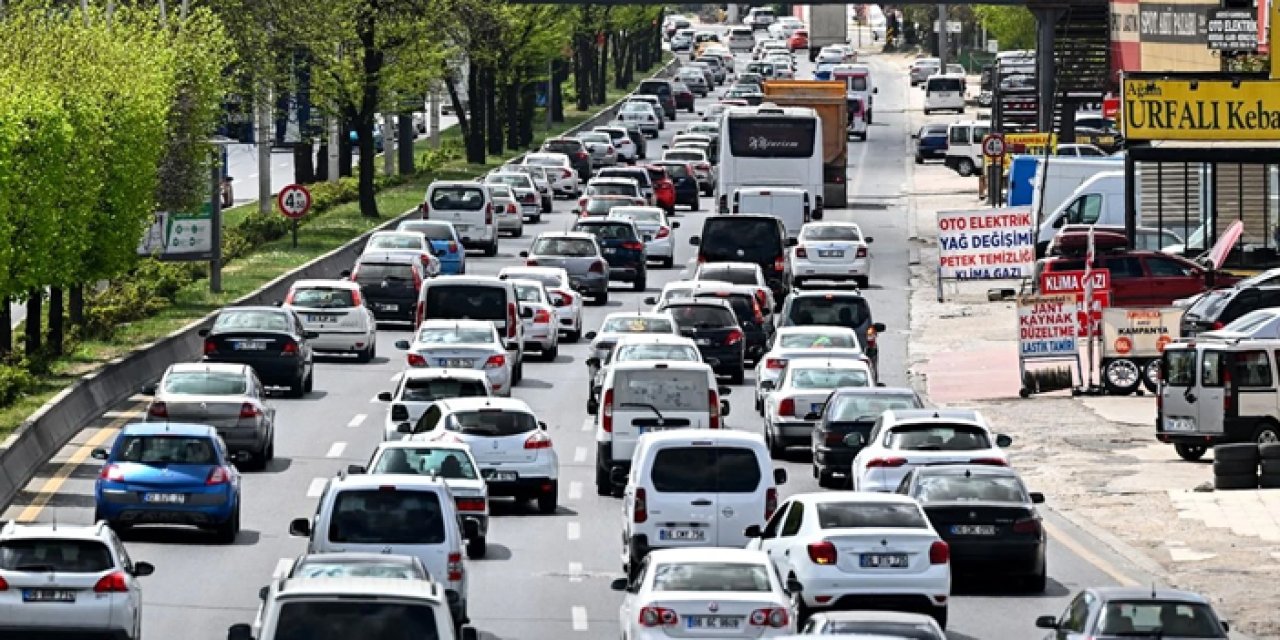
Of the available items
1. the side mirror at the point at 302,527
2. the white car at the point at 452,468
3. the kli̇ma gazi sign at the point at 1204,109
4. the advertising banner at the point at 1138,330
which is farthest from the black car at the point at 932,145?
the side mirror at the point at 302,527

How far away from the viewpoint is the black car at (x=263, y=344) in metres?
44.1

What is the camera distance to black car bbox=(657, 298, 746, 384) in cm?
4694

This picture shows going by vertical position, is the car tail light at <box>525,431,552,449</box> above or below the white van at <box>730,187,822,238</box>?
below

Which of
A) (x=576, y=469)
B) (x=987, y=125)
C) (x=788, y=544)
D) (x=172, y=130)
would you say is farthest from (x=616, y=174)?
(x=788, y=544)

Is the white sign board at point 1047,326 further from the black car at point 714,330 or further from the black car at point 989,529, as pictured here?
the black car at point 989,529

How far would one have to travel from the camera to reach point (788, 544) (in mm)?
25531

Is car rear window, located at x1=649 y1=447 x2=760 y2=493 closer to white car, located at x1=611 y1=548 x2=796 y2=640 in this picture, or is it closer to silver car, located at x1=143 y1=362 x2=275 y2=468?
white car, located at x1=611 y1=548 x2=796 y2=640

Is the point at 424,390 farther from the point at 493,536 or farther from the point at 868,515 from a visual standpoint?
the point at 868,515

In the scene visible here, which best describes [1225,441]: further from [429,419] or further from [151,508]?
[151,508]

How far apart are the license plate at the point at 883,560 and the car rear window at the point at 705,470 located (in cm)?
378

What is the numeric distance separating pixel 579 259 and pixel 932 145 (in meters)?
51.4

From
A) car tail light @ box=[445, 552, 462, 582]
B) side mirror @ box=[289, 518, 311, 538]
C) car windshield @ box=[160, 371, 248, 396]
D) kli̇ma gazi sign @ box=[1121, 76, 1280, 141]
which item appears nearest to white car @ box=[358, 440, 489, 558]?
side mirror @ box=[289, 518, 311, 538]

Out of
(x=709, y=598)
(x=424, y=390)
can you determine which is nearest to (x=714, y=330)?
(x=424, y=390)

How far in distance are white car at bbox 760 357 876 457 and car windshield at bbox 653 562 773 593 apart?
16.1 meters
